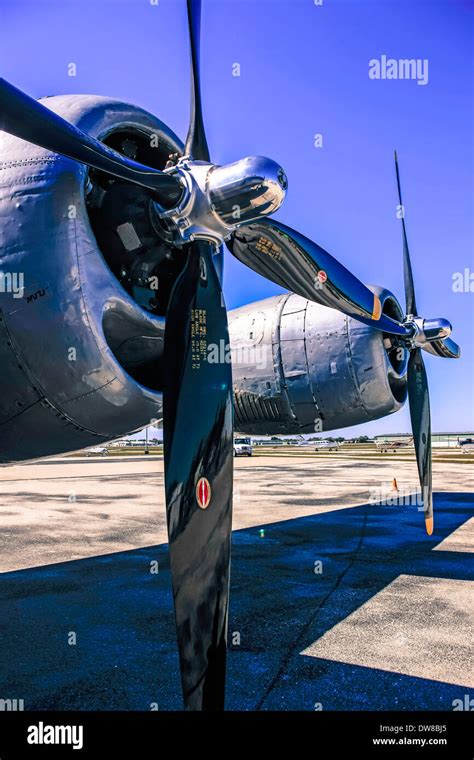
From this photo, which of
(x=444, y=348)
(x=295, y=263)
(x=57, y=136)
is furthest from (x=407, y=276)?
(x=57, y=136)

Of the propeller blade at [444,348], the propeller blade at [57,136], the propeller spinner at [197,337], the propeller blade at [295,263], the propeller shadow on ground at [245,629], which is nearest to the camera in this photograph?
the propeller blade at [57,136]

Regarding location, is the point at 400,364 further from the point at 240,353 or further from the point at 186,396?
the point at 186,396

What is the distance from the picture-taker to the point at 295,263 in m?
5.90

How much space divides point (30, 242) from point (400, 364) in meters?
7.97

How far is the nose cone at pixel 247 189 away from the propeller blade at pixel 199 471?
470mm

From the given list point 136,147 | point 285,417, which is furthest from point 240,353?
point 136,147

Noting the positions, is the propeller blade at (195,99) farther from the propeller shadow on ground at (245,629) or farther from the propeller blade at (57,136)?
the propeller shadow on ground at (245,629)

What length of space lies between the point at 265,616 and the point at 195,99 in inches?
212

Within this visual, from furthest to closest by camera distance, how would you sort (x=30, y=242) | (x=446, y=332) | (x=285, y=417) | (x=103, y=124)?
(x=446, y=332) → (x=285, y=417) → (x=103, y=124) → (x=30, y=242)

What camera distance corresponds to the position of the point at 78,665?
14.8ft

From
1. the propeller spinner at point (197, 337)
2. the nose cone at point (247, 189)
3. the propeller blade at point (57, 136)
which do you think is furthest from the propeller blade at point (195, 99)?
the propeller blade at point (57, 136)

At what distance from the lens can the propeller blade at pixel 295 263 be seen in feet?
18.5
